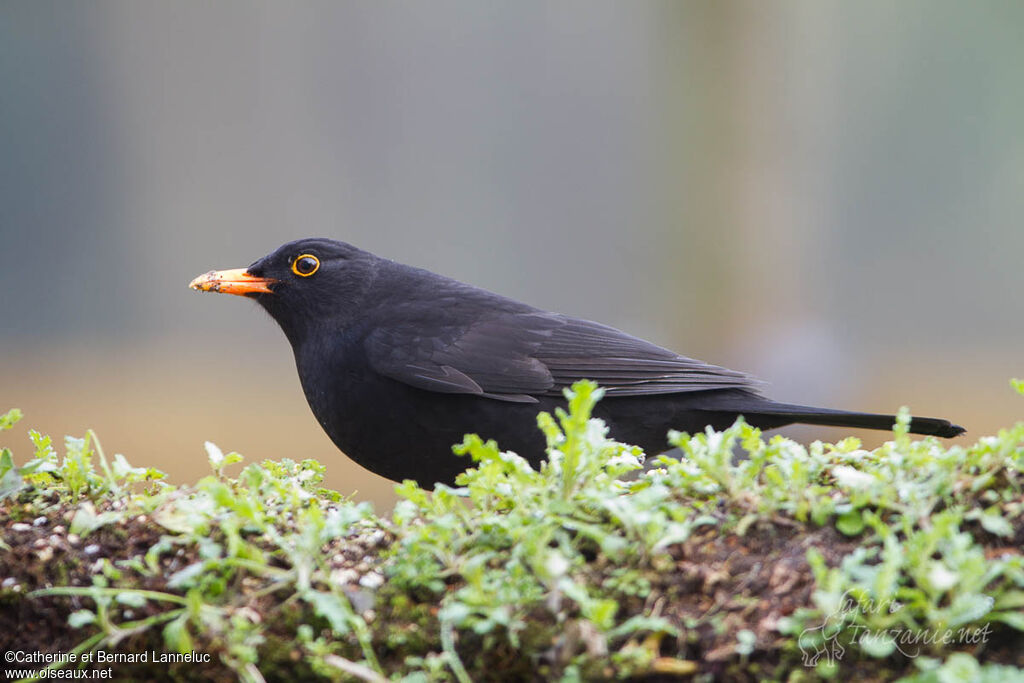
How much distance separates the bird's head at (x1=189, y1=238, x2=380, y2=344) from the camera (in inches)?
155

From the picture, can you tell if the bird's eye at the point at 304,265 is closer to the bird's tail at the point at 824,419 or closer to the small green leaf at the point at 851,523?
the bird's tail at the point at 824,419

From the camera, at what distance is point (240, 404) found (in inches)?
326

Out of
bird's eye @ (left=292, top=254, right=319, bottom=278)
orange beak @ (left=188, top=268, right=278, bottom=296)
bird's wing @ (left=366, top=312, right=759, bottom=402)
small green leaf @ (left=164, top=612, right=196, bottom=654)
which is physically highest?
bird's eye @ (left=292, top=254, right=319, bottom=278)

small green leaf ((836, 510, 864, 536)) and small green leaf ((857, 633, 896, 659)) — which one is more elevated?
small green leaf ((836, 510, 864, 536))

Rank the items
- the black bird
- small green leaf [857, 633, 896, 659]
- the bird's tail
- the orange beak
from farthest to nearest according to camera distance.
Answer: the orange beak
the black bird
the bird's tail
small green leaf [857, 633, 896, 659]

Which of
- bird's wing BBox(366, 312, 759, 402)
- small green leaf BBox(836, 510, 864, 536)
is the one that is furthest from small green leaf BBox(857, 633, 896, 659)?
bird's wing BBox(366, 312, 759, 402)

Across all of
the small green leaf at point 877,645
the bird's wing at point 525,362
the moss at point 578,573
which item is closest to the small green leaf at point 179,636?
the moss at point 578,573

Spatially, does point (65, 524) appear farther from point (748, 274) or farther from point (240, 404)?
point (240, 404)

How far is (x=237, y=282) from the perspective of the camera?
13.0 ft

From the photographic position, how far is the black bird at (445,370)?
11.5ft

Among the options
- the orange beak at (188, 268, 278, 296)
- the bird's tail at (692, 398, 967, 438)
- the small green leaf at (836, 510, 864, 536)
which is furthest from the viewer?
the orange beak at (188, 268, 278, 296)

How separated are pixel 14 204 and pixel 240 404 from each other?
2453 millimetres

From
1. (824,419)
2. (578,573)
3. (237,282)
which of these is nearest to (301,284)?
(237,282)

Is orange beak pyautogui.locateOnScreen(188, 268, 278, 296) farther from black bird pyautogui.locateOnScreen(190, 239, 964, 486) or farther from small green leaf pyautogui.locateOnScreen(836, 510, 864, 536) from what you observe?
small green leaf pyautogui.locateOnScreen(836, 510, 864, 536)
